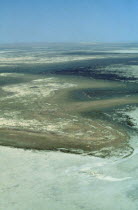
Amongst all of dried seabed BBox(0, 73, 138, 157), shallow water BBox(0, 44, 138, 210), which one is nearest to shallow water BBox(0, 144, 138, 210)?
shallow water BBox(0, 44, 138, 210)

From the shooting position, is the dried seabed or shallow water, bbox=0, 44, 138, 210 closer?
shallow water, bbox=0, 44, 138, 210

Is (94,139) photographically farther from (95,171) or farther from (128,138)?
(95,171)

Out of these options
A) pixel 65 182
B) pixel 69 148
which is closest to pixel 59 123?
pixel 69 148

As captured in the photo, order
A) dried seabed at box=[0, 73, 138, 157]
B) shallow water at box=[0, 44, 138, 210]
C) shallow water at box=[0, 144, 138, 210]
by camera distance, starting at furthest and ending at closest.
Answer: dried seabed at box=[0, 73, 138, 157], shallow water at box=[0, 44, 138, 210], shallow water at box=[0, 144, 138, 210]

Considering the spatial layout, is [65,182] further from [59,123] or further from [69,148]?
[59,123]

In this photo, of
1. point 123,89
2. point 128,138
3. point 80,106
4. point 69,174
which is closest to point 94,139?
point 128,138

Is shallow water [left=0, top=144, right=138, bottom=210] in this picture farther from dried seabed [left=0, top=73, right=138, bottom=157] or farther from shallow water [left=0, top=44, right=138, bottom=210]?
dried seabed [left=0, top=73, right=138, bottom=157]

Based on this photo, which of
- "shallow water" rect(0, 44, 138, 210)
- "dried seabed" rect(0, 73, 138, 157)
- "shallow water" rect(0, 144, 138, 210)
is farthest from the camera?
"dried seabed" rect(0, 73, 138, 157)

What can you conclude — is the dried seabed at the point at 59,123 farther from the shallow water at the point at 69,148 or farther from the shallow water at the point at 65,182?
the shallow water at the point at 65,182

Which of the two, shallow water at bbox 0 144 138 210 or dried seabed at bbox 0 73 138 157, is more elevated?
dried seabed at bbox 0 73 138 157
